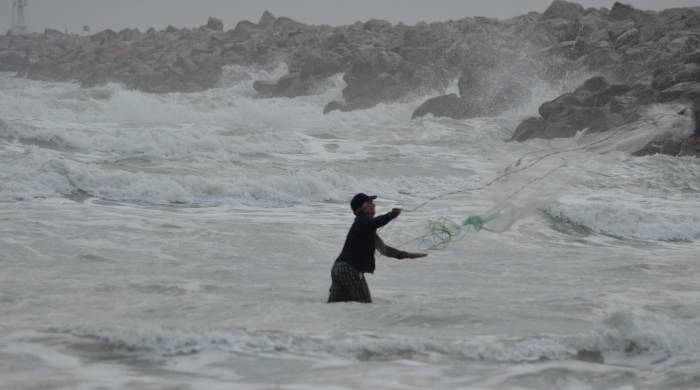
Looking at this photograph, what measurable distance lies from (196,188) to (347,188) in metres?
2.95

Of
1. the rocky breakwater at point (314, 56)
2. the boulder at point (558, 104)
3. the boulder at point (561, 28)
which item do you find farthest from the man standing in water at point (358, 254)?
the boulder at point (561, 28)

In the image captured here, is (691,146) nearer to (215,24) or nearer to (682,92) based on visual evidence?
(682,92)

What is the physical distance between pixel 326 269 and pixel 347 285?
117 inches

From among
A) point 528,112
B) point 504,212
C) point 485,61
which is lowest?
point 504,212

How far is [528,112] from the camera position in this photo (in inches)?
1320

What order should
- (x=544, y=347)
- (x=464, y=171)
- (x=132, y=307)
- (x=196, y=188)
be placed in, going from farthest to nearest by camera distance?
(x=464, y=171) < (x=196, y=188) < (x=132, y=307) < (x=544, y=347)

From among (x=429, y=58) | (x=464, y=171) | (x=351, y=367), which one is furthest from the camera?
(x=429, y=58)

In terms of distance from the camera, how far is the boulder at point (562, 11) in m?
42.5

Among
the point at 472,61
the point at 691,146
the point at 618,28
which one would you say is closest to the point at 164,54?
the point at 472,61

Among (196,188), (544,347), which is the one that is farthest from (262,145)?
(544,347)

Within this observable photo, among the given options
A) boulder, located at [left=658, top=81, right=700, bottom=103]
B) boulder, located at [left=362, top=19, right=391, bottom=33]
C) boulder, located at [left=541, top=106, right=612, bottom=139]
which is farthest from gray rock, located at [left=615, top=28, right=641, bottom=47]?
boulder, located at [left=362, top=19, right=391, bottom=33]

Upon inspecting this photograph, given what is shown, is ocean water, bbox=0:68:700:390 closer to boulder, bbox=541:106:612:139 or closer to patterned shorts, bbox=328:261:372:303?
patterned shorts, bbox=328:261:372:303

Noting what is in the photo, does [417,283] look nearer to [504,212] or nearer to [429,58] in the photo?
[504,212]

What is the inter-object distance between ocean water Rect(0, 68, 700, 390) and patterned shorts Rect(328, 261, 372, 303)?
17cm
